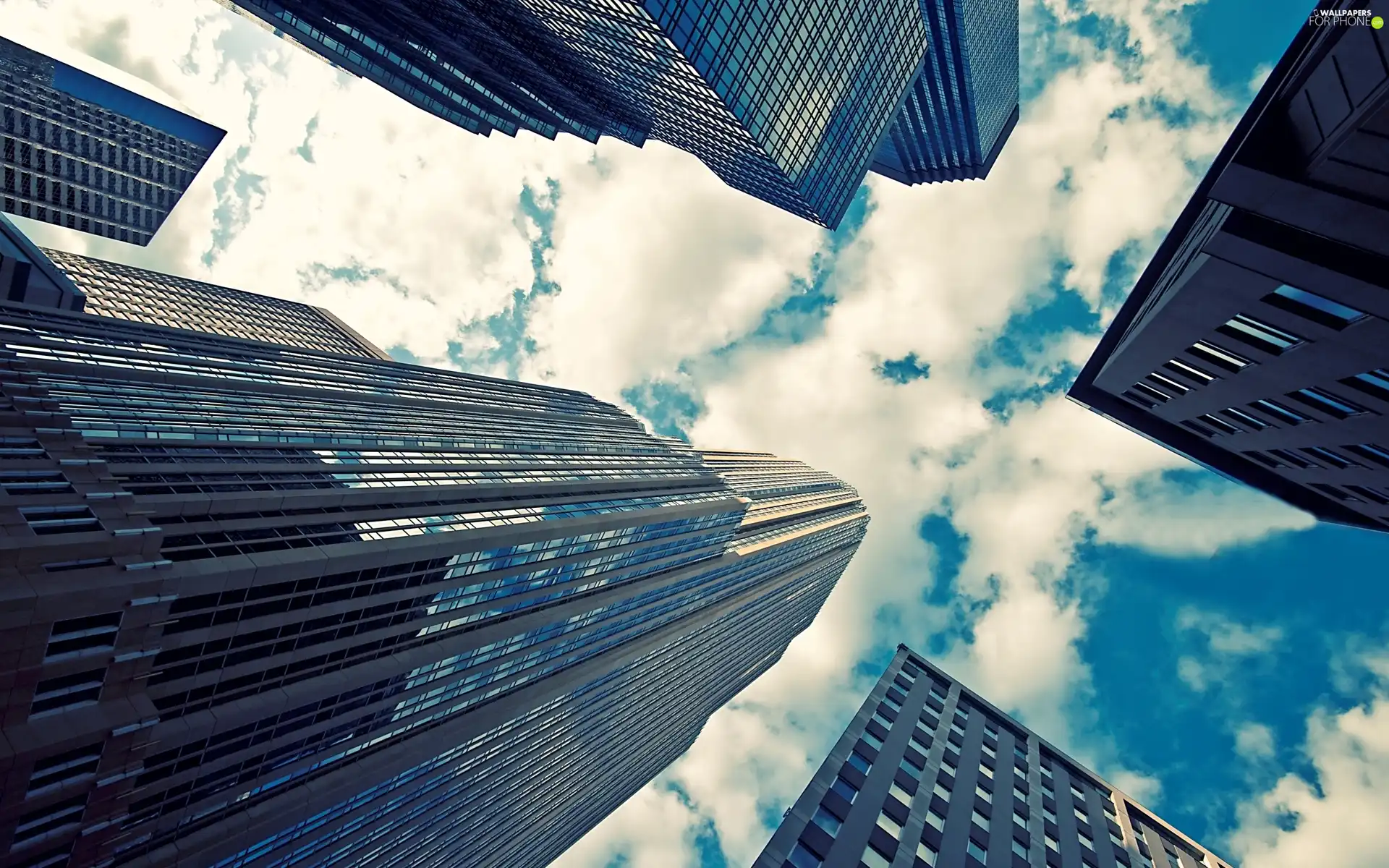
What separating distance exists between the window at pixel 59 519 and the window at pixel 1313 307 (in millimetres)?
51690

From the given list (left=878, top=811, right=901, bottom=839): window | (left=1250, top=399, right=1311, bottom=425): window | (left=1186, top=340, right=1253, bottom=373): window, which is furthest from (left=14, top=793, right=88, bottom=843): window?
(left=1250, top=399, right=1311, bottom=425): window

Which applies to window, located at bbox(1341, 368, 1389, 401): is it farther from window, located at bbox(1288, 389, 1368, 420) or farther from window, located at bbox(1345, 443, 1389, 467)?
window, located at bbox(1345, 443, 1389, 467)

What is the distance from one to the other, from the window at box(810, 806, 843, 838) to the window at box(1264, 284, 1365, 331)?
35.7 metres

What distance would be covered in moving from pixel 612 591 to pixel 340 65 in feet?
403

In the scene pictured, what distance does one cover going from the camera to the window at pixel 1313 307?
20.7m

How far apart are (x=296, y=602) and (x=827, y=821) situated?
1430 inches

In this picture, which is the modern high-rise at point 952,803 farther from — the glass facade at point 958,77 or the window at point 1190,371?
the glass facade at point 958,77

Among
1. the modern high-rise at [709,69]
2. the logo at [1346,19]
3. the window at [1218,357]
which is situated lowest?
the window at [1218,357]

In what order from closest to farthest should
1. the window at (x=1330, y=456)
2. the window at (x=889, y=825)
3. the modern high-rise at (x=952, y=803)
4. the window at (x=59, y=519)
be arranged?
the window at (x=1330, y=456), the window at (x=59, y=519), the modern high-rise at (x=952, y=803), the window at (x=889, y=825)

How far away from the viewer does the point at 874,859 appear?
131 feet

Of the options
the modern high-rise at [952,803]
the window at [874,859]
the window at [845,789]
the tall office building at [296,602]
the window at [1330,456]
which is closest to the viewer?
the window at [1330,456]

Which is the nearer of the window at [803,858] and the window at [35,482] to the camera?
the window at [35,482]

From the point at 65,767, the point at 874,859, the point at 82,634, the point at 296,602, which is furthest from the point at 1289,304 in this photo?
the point at 65,767

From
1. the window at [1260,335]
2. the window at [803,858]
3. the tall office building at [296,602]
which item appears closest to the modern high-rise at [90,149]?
the tall office building at [296,602]
